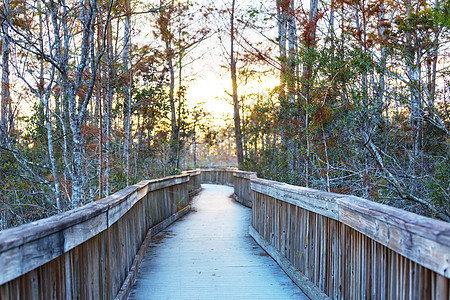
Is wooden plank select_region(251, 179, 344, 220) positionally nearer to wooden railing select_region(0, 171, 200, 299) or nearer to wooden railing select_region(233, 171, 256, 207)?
wooden railing select_region(0, 171, 200, 299)

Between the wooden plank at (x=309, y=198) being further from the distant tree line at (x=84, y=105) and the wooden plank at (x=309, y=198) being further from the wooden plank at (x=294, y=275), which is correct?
the distant tree line at (x=84, y=105)

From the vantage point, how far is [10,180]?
1091 centimetres

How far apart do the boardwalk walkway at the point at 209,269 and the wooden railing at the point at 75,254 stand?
1.09 feet

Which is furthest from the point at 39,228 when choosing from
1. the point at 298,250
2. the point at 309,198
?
the point at 298,250

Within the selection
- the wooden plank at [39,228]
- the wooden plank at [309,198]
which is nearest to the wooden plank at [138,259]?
the wooden plank at [39,228]

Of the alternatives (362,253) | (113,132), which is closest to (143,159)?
(113,132)

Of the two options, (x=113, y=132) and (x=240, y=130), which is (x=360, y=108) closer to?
(x=113, y=132)

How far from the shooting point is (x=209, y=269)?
4.95 m

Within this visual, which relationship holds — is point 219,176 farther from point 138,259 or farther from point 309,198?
point 309,198

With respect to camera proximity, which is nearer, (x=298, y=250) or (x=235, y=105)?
(x=298, y=250)

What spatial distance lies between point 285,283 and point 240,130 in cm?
1495

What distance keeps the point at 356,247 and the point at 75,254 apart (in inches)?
74.6

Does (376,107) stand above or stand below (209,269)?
above

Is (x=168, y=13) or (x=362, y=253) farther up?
(x=168, y=13)
